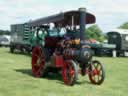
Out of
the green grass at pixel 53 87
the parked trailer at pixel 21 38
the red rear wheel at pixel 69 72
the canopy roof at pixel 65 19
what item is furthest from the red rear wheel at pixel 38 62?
the parked trailer at pixel 21 38

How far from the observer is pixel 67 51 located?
41.3ft

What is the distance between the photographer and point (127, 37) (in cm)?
3562

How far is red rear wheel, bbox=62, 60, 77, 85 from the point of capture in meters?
A: 11.6

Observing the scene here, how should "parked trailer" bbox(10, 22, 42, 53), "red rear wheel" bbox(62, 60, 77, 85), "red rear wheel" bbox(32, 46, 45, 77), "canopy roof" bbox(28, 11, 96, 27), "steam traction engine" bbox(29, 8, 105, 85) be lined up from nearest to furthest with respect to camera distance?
"red rear wheel" bbox(62, 60, 77, 85) → "steam traction engine" bbox(29, 8, 105, 85) → "canopy roof" bbox(28, 11, 96, 27) → "red rear wheel" bbox(32, 46, 45, 77) → "parked trailer" bbox(10, 22, 42, 53)

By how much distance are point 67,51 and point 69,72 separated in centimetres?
86

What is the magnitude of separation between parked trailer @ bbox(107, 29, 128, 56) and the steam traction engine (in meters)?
20.7

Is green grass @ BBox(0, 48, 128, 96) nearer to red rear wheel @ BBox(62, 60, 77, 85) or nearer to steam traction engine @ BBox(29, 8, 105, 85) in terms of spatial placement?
red rear wheel @ BBox(62, 60, 77, 85)

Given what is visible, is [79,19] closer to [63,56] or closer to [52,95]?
[63,56]

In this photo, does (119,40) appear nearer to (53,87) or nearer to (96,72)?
(96,72)

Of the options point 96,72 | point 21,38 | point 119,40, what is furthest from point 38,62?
point 119,40

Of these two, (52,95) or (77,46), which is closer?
(52,95)

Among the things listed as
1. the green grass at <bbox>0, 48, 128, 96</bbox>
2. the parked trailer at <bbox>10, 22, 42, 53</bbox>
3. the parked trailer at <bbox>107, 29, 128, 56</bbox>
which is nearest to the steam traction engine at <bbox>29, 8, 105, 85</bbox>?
the green grass at <bbox>0, 48, 128, 96</bbox>

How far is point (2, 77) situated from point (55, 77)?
1.84 m

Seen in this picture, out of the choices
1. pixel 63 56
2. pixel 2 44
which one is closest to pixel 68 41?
pixel 63 56
